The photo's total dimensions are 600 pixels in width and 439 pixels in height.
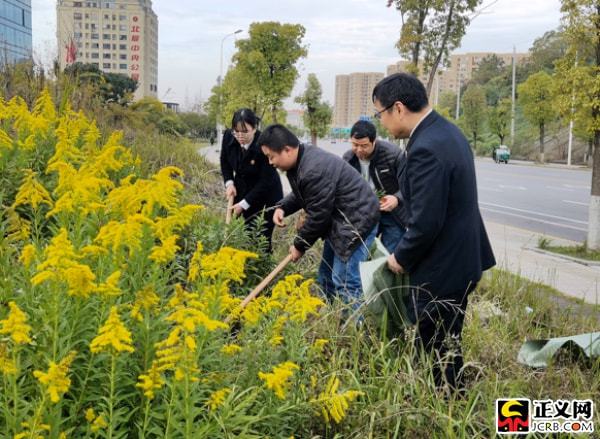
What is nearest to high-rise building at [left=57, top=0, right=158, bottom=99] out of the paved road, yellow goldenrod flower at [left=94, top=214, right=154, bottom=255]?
the paved road

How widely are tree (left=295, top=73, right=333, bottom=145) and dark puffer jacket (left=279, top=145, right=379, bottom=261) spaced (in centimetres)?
3948

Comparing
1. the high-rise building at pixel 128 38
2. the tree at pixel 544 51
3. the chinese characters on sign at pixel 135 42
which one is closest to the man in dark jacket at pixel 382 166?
the tree at pixel 544 51

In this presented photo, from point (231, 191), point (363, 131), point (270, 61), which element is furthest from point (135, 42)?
point (363, 131)

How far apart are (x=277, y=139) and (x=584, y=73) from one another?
6.96m

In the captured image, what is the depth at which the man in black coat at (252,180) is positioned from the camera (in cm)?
510

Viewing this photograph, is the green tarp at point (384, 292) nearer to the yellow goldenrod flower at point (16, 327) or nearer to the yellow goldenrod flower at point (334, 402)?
the yellow goldenrod flower at point (334, 402)

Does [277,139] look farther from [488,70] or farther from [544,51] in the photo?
[488,70]

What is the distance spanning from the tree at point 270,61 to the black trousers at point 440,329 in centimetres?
2656

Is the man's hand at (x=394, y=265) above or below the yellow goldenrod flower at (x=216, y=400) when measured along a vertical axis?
above

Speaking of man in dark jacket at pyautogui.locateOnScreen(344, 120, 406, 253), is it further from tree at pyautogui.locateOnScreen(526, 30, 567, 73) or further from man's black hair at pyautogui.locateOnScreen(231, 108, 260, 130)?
tree at pyautogui.locateOnScreen(526, 30, 567, 73)

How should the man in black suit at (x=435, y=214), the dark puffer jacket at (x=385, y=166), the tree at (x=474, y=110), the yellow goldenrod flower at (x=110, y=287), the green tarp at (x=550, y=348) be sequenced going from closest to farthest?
the yellow goldenrod flower at (x=110, y=287)
the man in black suit at (x=435, y=214)
the green tarp at (x=550, y=348)
the dark puffer jacket at (x=385, y=166)
the tree at (x=474, y=110)

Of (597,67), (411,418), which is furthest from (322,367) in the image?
(597,67)

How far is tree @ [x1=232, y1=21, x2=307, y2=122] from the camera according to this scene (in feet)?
94.8

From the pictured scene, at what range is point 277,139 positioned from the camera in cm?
396
